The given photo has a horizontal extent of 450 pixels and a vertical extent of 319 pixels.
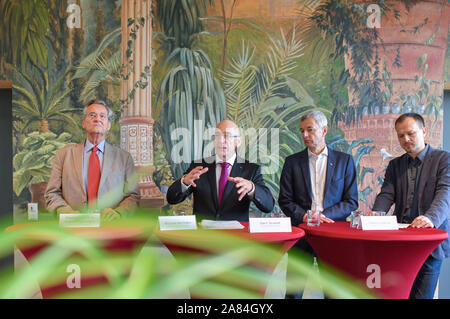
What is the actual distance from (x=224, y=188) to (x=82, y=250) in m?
1.16

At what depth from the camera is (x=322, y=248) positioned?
8.39 ft

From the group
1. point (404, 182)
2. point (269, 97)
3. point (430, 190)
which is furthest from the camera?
point (269, 97)

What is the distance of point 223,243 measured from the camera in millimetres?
2143

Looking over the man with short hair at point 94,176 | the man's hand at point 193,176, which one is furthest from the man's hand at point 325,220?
the man with short hair at point 94,176

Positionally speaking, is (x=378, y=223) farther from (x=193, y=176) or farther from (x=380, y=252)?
(x=193, y=176)

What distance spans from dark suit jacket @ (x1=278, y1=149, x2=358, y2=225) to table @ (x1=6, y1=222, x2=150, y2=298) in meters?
1.26

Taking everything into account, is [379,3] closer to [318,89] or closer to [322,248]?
[318,89]

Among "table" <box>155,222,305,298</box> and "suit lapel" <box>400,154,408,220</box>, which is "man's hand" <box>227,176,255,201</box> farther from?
"suit lapel" <box>400,154,408,220</box>

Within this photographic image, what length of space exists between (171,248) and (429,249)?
1.64 m

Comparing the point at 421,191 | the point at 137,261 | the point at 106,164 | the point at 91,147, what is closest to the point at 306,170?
the point at 421,191

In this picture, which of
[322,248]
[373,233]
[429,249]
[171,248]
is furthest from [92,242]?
[429,249]

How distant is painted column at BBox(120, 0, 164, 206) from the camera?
4.57 meters

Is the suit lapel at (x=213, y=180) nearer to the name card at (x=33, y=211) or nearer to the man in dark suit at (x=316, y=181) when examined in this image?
the man in dark suit at (x=316, y=181)
